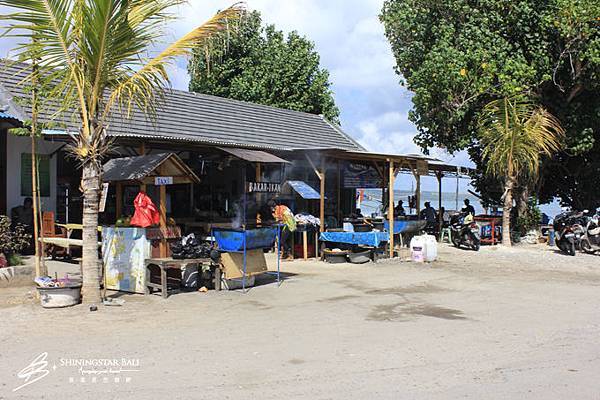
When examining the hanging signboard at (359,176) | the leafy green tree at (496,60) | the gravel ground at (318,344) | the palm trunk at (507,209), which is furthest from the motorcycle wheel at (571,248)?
the hanging signboard at (359,176)

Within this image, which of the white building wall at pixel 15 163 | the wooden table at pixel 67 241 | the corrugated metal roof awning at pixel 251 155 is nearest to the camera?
the wooden table at pixel 67 241

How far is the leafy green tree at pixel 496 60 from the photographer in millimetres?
16672

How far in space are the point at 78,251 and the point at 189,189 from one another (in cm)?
405

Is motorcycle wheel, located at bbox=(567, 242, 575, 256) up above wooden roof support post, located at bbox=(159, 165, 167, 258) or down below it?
below

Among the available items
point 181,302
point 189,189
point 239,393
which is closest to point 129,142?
point 189,189

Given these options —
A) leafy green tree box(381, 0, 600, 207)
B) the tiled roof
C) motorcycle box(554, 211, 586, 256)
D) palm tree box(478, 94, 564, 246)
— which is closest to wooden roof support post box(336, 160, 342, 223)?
the tiled roof

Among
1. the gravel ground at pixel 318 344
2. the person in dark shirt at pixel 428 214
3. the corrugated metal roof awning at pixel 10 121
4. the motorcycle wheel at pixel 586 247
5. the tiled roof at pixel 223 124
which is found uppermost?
the tiled roof at pixel 223 124

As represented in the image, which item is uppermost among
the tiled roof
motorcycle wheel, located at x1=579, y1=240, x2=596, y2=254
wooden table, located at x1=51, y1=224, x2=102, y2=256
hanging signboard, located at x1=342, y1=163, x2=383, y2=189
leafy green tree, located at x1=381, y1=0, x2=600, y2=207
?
leafy green tree, located at x1=381, y1=0, x2=600, y2=207

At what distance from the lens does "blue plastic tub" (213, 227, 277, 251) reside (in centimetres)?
962

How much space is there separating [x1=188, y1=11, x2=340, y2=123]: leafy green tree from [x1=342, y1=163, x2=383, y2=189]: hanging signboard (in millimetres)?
8974

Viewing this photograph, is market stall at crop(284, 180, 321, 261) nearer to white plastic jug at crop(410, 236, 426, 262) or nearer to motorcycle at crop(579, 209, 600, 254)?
white plastic jug at crop(410, 236, 426, 262)

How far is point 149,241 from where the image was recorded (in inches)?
357

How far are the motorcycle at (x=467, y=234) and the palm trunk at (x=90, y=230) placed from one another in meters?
12.7

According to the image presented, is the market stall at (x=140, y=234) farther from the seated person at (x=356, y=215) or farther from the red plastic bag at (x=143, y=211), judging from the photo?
the seated person at (x=356, y=215)
